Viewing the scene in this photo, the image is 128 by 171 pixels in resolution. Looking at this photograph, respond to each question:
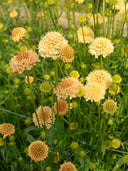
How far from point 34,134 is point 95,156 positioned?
0.46 m

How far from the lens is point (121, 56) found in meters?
1.34

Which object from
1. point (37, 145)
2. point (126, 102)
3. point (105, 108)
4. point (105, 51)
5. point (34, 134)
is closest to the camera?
point (37, 145)

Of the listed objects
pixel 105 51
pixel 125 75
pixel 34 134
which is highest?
pixel 105 51

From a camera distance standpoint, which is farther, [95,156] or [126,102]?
[126,102]

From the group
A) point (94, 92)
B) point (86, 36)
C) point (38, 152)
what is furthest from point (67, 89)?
point (86, 36)

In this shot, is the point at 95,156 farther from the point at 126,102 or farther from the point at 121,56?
the point at 121,56

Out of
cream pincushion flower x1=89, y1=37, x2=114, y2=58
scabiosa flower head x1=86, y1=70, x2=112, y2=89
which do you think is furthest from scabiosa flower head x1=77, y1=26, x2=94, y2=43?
scabiosa flower head x1=86, y1=70, x2=112, y2=89

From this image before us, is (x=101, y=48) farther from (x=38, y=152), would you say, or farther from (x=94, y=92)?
(x=38, y=152)

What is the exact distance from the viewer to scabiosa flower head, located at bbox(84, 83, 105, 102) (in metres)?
0.97

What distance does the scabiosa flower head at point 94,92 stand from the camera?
0.97 metres

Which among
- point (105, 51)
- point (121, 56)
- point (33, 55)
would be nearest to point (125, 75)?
point (121, 56)

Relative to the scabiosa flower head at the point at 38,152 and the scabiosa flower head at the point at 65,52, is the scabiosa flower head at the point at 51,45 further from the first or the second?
the scabiosa flower head at the point at 38,152

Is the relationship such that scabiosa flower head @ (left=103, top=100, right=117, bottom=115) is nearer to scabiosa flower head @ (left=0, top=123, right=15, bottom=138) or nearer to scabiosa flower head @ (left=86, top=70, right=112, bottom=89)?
scabiosa flower head @ (left=86, top=70, right=112, bottom=89)

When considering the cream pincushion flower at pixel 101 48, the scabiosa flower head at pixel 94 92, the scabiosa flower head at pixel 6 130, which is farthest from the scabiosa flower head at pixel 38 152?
the cream pincushion flower at pixel 101 48
